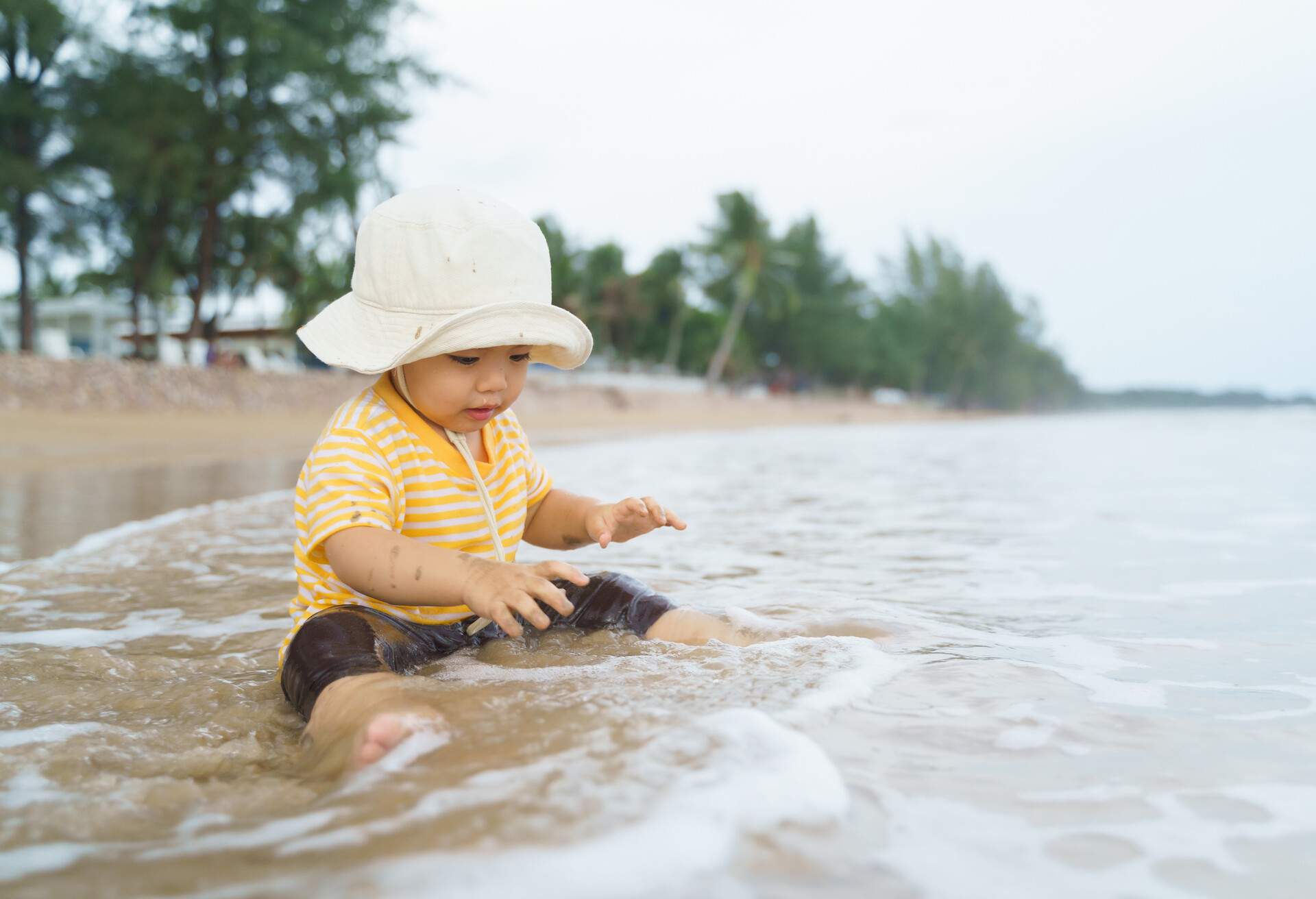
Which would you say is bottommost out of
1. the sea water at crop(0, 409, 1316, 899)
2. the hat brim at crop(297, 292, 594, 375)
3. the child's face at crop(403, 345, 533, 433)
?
the sea water at crop(0, 409, 1316, 899)

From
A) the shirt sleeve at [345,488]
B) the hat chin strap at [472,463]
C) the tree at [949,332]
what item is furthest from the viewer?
the tree at [949,332]

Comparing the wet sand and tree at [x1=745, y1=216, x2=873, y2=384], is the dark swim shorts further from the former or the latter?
tree at [x1=745, y1=216, x2=873, y2=384]

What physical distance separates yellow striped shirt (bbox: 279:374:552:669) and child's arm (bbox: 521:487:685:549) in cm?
22

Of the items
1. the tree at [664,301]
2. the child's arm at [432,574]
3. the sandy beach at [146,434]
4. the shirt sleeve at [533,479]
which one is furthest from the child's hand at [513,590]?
the tree at [664,301]

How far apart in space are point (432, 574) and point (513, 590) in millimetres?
206

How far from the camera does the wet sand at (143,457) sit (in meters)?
5.12

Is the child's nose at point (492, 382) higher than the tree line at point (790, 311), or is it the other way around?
the tree line at point (790, 311)

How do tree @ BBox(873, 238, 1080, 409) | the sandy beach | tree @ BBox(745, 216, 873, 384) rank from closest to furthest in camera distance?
the sandy beach < tree @ BBox(745, 216, 873, 384) < tree @ BBox(873, 238, 1080, 409)

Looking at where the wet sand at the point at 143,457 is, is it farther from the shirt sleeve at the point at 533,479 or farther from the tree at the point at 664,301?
the tree at the point at 664,301

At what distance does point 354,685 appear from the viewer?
70.8 inches

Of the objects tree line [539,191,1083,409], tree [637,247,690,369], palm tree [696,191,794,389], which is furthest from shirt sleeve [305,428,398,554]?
tree [637,247,690,369]

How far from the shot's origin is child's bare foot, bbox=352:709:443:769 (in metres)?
1.52

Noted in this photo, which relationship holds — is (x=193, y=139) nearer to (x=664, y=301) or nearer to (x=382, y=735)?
(x=382, y=735)

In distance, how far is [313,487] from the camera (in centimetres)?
212
